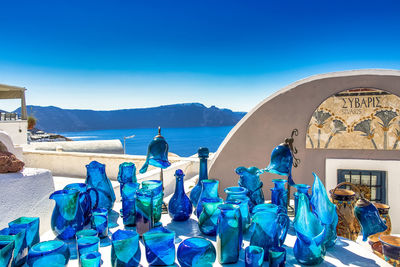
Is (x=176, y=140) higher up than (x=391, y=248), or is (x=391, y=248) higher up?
(x=391, y=248)

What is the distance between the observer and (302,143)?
3629mm

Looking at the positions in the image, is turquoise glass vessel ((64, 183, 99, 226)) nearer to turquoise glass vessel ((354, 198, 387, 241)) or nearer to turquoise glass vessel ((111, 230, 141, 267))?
turquoise glass vessel ((111, 230, 141, 267))

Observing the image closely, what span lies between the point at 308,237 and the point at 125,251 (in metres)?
0.81

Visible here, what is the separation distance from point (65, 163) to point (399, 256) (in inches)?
256

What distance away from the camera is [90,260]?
3.76 feet

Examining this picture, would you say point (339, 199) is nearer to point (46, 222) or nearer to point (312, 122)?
point (312, 122)

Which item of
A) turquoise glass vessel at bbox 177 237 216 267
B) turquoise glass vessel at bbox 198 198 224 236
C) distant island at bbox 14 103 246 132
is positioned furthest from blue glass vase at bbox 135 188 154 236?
distant island at bbox 14 103 246 132

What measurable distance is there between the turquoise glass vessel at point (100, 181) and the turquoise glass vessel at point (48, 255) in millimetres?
707

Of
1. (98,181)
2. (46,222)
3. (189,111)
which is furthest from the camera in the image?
(189,111)

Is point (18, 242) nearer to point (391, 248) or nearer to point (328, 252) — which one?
point (328, 252)

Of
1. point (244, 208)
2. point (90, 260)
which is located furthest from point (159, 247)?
point (244, 208)

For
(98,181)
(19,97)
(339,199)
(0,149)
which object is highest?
(19,97)

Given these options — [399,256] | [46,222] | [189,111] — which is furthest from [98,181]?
[189,111]

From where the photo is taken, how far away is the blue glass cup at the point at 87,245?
3.98 ft
